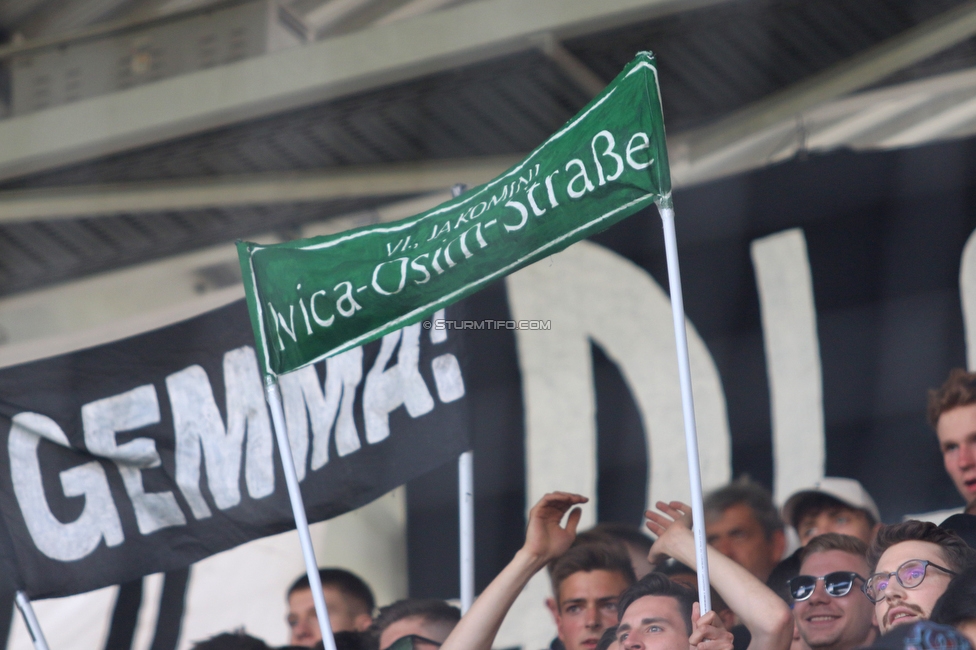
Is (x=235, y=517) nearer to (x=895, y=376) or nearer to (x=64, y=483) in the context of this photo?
(x=64, y=483)

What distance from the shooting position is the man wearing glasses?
1767 millimetres

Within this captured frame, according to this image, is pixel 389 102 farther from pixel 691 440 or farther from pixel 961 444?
pixel 691 440

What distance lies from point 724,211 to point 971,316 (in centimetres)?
68

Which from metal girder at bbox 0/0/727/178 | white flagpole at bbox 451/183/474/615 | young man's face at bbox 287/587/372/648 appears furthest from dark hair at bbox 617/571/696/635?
metal girder at bbox 0/0/727/178

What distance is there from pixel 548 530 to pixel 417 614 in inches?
18.1

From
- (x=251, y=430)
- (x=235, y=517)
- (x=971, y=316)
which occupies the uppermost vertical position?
(x=971, y=316)

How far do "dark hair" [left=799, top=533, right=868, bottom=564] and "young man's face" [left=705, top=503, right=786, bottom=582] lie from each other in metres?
0.50

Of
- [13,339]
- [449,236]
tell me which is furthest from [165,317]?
[449,236]

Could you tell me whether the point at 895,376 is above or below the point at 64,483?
above

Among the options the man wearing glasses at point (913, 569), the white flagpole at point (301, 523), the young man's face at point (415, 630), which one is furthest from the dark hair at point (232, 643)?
the man wearing glasses at point (913, 569)

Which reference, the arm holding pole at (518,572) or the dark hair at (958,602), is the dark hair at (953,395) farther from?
the dark hair at (958,602)

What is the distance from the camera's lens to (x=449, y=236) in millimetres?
2242

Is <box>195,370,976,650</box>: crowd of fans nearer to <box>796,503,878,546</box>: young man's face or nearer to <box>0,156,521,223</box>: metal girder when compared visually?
<box>796,503,878,546</box>: young man's face

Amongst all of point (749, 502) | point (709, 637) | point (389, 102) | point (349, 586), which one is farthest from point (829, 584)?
point (389, 102)
